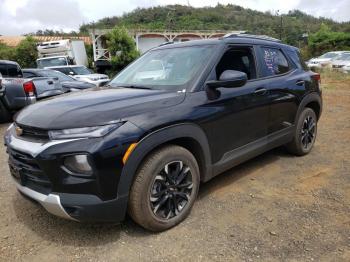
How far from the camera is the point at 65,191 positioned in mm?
2744

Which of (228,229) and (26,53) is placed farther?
(26,53)

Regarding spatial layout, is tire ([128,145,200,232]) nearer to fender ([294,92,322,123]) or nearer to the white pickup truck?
fender ([294,92,322,123])

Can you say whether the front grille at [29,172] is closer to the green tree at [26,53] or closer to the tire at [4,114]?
the tire at [4,114]

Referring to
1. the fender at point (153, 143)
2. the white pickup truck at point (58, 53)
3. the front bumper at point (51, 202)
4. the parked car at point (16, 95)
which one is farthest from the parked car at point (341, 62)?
the front bumper at point (51, 202)

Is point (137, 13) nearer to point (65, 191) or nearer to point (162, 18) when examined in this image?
point (162, 18)

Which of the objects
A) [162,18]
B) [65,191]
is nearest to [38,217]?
[65,191]

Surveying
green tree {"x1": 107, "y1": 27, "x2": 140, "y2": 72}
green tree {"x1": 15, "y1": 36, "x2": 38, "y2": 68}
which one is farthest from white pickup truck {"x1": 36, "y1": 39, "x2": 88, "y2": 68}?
green tree {"x1": 15, "y1": 36, "x2": 38, "y2": 68}

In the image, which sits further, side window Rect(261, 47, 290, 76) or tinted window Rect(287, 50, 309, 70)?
tinted window Rect(287, 50, 309, 70)

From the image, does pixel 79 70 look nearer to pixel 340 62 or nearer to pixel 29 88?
pixel 29 88

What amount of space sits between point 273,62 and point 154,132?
2.34 metres

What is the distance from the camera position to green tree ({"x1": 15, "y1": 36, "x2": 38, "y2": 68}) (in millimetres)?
31453

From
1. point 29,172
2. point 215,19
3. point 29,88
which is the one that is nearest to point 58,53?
point 29,88

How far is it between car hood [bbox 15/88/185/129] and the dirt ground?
3.46ft

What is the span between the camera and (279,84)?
14.6ft
